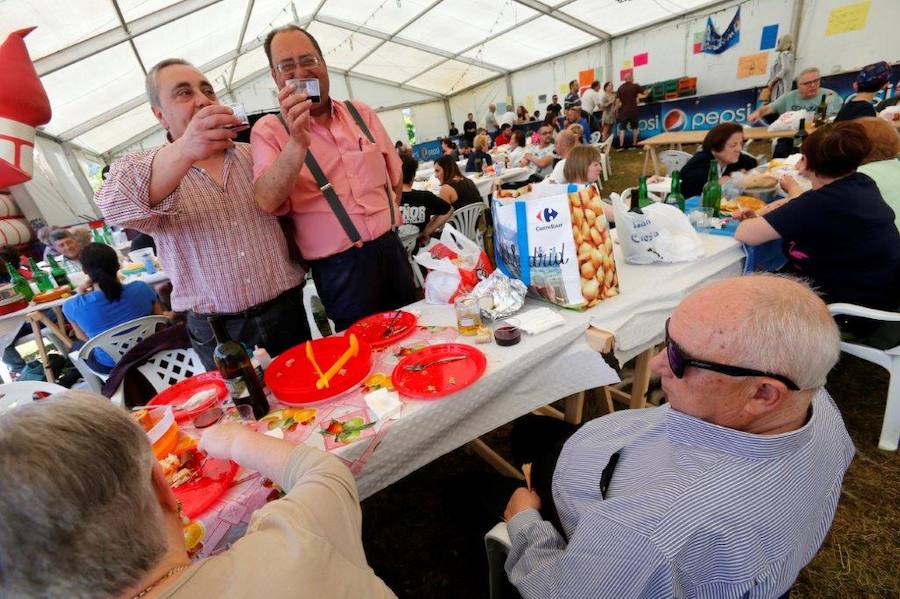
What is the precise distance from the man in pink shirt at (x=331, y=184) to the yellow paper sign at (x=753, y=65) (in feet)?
45.0

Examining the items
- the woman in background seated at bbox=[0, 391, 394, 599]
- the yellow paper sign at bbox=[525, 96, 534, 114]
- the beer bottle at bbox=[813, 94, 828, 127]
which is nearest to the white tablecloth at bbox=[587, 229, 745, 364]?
the woman in background seated at bbox=[0, 391, 394, 599]

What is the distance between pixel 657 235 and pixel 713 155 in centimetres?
209

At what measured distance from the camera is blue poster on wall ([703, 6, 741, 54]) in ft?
36.1

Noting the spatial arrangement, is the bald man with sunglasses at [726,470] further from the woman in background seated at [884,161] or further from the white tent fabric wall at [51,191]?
A: the white tent fabric wall at [51,191]

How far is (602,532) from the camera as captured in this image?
81cm

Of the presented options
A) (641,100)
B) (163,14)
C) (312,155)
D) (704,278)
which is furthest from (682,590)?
→ (641,100)

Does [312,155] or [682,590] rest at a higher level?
[312,155]

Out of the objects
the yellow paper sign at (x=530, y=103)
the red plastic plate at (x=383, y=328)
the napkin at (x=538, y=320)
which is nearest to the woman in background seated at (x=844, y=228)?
the napkin at (x=538, y=320)

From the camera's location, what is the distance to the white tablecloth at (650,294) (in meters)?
1.62

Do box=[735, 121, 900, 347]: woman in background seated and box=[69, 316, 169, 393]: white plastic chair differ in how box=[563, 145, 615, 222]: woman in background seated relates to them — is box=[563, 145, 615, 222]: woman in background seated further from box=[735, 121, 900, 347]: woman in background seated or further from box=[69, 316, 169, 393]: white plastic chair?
box=[69, 316, 169, 393]: white plastic chair

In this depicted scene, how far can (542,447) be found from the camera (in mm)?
1542

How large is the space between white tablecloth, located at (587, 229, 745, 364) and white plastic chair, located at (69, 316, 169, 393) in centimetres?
287

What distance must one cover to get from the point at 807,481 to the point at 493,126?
1753 centimetres

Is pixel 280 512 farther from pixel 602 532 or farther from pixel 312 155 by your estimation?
pixel 312 155
